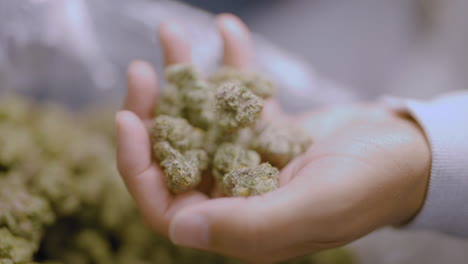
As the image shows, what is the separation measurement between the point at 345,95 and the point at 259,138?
76cm

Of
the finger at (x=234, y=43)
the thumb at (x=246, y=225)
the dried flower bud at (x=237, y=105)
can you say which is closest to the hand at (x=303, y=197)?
the thumb at (x=246, y=225)

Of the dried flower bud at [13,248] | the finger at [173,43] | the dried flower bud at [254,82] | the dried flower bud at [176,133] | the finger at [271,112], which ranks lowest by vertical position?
the dried flower bud at [13,248]

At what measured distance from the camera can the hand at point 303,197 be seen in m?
0.44

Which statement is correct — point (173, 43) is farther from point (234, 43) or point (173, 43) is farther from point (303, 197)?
point (303, 197)

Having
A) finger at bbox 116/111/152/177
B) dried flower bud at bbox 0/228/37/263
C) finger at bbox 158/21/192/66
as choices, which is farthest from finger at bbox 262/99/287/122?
dried flower bud at bbox 0/228/37/263

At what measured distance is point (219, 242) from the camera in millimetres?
459

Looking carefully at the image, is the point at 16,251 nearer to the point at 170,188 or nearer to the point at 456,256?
the point at 170,188

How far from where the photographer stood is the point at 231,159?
0.58m

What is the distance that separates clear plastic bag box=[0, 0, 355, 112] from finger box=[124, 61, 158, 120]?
383mm

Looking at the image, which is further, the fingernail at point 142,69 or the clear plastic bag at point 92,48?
the clear plastic bag at point 92,48

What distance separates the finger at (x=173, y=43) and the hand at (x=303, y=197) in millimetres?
100

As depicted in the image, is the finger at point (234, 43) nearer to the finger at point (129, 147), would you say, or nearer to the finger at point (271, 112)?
the finger at point (271, 112)

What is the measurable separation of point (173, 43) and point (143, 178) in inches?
13.2

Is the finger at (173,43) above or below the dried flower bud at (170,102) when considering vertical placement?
above
